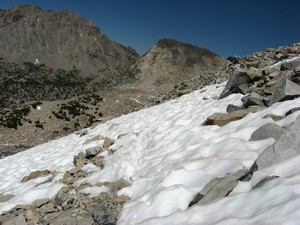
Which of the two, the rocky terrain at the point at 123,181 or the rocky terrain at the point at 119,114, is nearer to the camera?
the rocky terrain at the point at 123,181

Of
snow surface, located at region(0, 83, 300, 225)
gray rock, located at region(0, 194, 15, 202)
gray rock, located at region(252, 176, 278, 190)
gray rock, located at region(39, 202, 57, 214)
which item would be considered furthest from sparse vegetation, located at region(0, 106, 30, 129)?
gray rock, located at region(252, 176, 278, 190)

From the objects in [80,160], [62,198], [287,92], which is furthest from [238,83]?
[62,198]

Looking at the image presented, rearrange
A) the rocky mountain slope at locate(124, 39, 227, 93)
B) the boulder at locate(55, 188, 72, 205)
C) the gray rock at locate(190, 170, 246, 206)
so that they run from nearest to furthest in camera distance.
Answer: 1. the gray rock at locate(190, 170, 246, 206)
2. the boulder at locate(55, 188, 72, 205)
3. the rocky mountain slope at locate(124, 39, 227, 93)

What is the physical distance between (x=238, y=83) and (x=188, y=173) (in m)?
7.24

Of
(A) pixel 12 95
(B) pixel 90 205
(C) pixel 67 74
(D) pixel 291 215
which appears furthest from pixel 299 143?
(C) pixel 67 74

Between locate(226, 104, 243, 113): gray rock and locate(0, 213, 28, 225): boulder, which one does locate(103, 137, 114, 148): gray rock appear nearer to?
locate(226, 104, 243, 113): gray rock

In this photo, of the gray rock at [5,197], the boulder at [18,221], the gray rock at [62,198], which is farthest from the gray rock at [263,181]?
the gray rock at [5,197]

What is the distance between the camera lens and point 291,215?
431 centimetres

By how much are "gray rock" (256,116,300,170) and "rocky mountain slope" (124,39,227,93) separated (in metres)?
46.1

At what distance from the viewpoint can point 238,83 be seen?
13.5m

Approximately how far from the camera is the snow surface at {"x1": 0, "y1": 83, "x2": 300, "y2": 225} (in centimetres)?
507

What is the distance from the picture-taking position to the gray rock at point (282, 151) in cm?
603

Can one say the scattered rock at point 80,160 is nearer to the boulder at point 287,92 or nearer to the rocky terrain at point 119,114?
the rocky terrain at point 119,114

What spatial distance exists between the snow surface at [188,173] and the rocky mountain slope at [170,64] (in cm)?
4083
